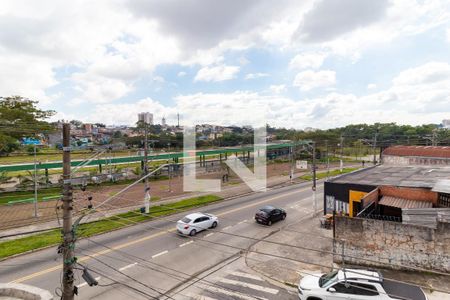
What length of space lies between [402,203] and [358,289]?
32.8 ft

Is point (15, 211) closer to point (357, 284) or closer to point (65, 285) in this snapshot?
point (65, 285)

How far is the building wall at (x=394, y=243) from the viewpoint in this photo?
43.5 feet

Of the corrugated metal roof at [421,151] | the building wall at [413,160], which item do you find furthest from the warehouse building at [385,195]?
the corrugated metal roof at [421,151]

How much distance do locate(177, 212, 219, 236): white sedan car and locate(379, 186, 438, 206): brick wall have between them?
12.9m

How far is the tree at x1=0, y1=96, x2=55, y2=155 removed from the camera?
1309 inches

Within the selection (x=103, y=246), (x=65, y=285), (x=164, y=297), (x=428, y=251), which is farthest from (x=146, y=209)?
(x=428, y=251)

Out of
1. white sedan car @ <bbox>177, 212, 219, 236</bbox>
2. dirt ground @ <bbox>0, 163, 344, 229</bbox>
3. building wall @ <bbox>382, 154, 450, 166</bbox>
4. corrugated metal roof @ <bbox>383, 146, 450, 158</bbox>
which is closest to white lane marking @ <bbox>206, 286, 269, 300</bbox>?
white sedan car @ <bbox>177, 212, 219, 236</bbox>

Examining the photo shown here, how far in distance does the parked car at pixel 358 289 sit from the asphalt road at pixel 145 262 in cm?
180

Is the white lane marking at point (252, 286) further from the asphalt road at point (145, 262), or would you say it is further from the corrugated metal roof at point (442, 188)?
the corrugated metal roof at point (442, 188)

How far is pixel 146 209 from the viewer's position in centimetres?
2475

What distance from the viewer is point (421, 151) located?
134ft

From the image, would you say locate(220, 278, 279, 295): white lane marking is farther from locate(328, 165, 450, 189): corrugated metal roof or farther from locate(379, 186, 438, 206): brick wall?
locate(328, 165, 450, 189): corrugated metal roof

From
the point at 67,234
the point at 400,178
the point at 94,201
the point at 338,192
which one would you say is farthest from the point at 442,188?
the point at 94,201

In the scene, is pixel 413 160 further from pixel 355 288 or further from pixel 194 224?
pixel 355 288
